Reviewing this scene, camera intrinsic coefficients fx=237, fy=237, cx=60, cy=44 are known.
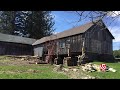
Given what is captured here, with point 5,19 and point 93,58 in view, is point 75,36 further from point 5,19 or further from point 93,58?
point 5,19

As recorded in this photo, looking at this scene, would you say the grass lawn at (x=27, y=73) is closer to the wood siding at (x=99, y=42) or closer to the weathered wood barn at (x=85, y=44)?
the weathered wood barn at (x=85, y=44)

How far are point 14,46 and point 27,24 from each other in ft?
60.3

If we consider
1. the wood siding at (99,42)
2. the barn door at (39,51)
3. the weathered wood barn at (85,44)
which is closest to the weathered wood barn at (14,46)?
the barn door at (39,51)

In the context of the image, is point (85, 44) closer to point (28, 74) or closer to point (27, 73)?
point (27, 73)

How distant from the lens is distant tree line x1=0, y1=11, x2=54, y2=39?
6219 centimetres

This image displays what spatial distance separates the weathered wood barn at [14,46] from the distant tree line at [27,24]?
1290cm

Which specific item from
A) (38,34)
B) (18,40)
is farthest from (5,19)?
(18,40)

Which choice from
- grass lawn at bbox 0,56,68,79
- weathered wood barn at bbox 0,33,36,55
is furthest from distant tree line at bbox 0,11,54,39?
grass lawn at bbox 0,56,68,79

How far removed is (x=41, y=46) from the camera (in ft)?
142

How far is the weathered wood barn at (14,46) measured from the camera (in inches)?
1781

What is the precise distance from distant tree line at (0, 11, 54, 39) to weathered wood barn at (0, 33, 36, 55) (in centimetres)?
1290

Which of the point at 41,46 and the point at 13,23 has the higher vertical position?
the point at 13,23
